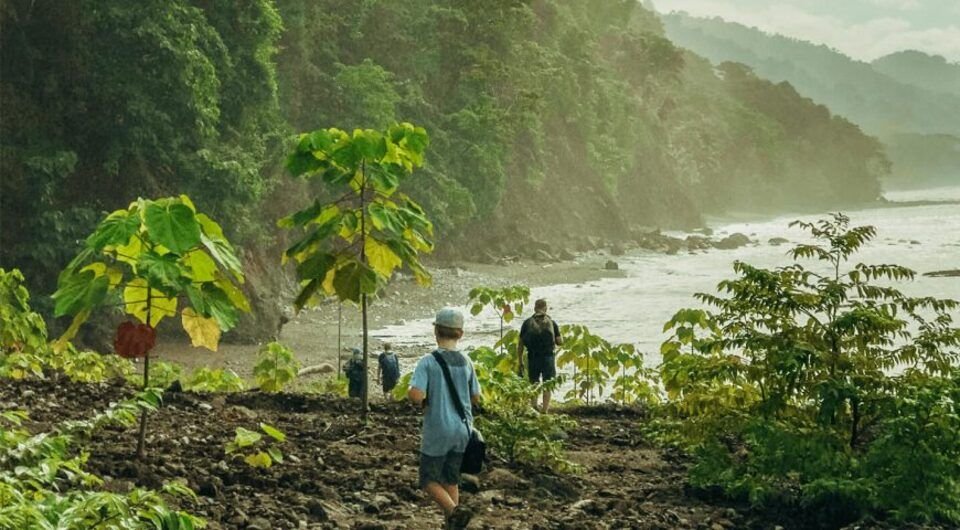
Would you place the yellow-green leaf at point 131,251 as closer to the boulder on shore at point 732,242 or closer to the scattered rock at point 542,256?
the scattered rock at point 542,256

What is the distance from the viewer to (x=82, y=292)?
6645 millimetres

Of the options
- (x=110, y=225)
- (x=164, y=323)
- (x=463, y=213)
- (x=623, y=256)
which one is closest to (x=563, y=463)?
(x=110, y=225)

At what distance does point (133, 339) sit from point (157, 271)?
29.5 inches

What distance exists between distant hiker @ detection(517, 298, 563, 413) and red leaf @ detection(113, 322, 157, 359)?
708 cm

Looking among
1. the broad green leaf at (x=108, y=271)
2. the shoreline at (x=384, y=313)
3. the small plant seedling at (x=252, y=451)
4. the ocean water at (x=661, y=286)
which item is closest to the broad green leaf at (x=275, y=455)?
the small plant seedling at (x=252, y=451)

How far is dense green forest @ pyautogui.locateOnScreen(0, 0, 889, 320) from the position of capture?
27.2 m

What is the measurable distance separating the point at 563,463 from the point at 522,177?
187 feet

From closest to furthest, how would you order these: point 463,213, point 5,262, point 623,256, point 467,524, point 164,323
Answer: point 467,524 < point 5,262 < point 164,323 < point 463,213 < point 623,256

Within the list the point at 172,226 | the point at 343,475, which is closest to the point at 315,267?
the point at 343,475

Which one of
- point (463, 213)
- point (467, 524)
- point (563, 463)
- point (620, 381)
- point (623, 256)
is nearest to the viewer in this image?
point (467, 524)

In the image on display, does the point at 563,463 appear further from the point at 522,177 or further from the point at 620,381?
the point at 522,177

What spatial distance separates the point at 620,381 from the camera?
14.0 metres

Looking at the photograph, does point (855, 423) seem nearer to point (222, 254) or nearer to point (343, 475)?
point (343, 475)

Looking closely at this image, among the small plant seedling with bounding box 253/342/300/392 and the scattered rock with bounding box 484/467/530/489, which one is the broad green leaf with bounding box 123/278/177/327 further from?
the small plant seedling with bounding box 253/342/300/392
